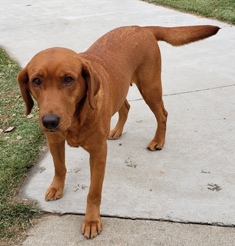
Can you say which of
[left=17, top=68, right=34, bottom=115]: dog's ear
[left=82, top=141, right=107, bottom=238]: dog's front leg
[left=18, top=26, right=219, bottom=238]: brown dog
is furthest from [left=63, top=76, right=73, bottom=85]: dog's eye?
[left=82, top=141, right=107, bottom=238]: dog's front leg

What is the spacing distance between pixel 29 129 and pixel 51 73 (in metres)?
1.91

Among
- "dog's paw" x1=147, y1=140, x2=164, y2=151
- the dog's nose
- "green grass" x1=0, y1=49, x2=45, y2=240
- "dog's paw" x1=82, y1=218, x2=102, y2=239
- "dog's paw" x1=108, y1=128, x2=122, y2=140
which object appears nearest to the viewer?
the dog's nose

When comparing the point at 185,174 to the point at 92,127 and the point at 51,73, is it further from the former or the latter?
the point at 51,73

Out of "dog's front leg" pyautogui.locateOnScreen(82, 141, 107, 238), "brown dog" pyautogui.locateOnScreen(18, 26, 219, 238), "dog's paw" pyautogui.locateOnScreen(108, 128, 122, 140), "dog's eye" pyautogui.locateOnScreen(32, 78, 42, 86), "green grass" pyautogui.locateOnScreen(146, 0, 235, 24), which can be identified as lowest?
"green grass" pyautogui.locateOnScreen(146, 0, 235, 24)

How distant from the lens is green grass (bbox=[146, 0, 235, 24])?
25.7 feet

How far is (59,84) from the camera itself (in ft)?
7.70

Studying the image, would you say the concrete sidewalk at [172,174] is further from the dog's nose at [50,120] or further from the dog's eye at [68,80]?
the dog's eye at [68,80]

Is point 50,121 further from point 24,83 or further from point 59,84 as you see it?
point 24,83

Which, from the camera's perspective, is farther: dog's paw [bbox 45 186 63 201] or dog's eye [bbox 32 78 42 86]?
dog's paw [bbox 45 186 63 201]

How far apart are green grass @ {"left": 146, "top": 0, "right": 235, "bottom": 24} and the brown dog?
4444 mm

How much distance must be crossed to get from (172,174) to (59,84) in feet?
4.80

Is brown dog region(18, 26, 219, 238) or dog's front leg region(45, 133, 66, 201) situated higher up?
brown dog region(18, 26, 219, 238)

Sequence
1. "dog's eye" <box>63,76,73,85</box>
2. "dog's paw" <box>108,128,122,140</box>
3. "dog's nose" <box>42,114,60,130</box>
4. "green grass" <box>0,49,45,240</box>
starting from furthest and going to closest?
"dog's paw" <box>108,128,122,140</box>
"green grass" <box>0,49,45,240</box>
"dog's eye" <box>63,76,73,85</box>
"dog's nose" <box>42,114,60,130</box>

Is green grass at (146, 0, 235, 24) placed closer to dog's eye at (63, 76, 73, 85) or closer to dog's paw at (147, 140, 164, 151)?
dog's paw at (147, 140, 164, 151)
